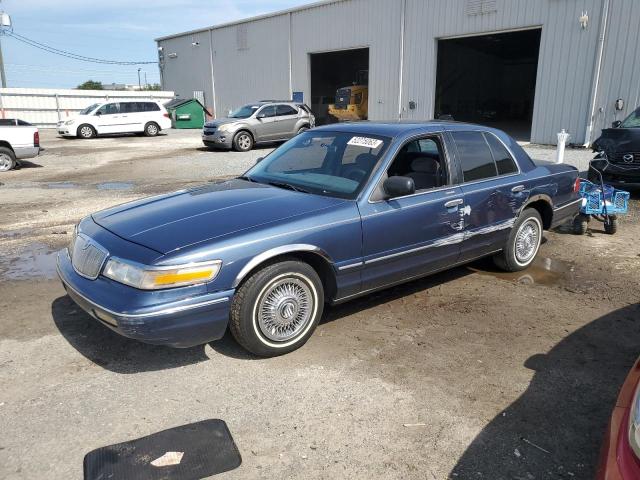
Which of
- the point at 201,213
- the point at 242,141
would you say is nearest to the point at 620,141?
the point at 201,213

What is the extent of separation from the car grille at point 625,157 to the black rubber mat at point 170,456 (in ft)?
28.6

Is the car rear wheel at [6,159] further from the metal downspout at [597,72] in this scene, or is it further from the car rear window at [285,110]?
the metal downspout at [597,72]

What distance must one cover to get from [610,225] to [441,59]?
A: 23365 millimetres

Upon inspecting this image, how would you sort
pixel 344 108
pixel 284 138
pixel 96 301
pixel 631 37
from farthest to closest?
pixel 344 108 → pixel 284 138 → pixel 631 37 → pixel 96 301

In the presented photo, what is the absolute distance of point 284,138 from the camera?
19.0 metres

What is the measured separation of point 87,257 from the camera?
142 inches

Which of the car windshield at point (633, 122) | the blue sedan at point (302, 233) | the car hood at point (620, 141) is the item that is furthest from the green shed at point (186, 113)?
the blue sedan at point (302, 233)

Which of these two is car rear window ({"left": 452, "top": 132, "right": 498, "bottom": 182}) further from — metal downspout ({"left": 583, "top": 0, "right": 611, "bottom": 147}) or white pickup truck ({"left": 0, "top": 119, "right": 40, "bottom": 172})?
metal downspout ({"left": 583, "top": 0, "right": 611, "bottom": 147})

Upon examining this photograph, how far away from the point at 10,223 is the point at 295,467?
23.1 feet

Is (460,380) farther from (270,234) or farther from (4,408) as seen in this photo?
(4,408)

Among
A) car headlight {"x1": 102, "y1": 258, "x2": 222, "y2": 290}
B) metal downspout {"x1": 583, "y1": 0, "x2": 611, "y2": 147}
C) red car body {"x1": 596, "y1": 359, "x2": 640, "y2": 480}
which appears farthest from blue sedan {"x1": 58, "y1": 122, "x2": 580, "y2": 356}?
metal downspout {"x1": 583, "y1": 0, "x2": 611, "y2": 147}

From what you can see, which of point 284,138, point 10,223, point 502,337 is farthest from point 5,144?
point 502,337

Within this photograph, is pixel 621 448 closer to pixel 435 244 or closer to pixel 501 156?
pixel 435 244

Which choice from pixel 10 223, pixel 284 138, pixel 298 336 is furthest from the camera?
pixel 284 138
